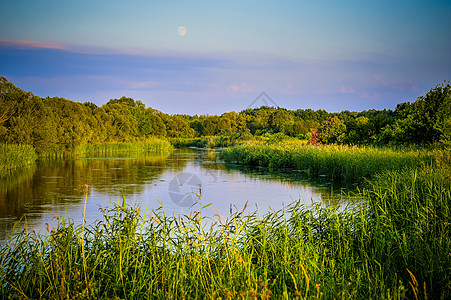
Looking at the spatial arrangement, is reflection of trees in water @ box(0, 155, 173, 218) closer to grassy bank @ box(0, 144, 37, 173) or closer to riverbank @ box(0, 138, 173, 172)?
grassy bank @ box(0, 144, 37, 173)

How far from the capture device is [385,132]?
2327 centimetres

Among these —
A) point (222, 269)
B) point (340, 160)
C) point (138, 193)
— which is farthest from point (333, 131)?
point (222, 269)

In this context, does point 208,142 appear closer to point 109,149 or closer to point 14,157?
point 109,149

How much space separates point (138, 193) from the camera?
43.8 ft

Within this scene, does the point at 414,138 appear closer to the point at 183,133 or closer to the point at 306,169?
the point at 306,169

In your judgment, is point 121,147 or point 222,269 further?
point 121,147

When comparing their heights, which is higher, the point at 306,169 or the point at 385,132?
the point at 385,132

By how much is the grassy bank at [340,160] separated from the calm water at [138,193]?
1872mm

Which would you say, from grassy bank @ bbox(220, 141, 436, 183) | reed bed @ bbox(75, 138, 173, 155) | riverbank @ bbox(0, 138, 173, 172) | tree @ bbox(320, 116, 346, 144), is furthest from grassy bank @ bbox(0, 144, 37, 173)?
tree @ bbox(320, 116, 346, 144)

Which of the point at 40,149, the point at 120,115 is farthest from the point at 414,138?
the point at 120,115

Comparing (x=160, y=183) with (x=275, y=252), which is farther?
(x=160, y=183)

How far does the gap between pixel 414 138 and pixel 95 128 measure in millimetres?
31423

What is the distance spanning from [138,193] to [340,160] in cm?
1020

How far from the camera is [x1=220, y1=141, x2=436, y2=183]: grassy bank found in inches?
547
